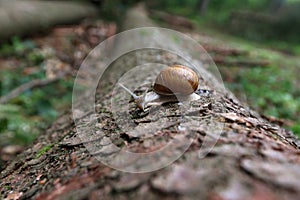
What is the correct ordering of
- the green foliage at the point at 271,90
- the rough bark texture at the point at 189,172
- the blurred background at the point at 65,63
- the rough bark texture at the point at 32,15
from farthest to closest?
the rough bark texture at the point at 32,15
the green foliage at the point at 271,90
the blurred background at the point at 65,63
the rough bark texture at the point at 189,172

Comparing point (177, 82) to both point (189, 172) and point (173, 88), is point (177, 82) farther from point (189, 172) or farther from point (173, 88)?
point (189, 172)

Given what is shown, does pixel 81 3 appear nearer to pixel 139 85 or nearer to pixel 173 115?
pixel 139 85

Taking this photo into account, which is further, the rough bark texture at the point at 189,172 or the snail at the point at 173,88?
the snail at the point at 173,88

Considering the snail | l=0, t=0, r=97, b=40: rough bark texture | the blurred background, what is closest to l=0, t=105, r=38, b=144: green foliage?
the blurred background

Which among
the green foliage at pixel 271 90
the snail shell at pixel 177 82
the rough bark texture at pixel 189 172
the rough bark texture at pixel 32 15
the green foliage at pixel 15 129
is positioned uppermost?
the rough bark texture at pixel 32 15

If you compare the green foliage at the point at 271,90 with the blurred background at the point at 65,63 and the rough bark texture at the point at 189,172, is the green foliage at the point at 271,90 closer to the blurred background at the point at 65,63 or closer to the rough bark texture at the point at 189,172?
the blurred background at the point at 65,63

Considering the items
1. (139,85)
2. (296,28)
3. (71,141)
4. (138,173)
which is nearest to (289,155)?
(138,173)

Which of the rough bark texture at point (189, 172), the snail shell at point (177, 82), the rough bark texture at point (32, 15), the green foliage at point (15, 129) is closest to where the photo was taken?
the rough bark texture at point (189, 172)

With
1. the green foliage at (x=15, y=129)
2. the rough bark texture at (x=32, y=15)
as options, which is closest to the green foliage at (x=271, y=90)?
the green foliage at (x=15, y=129)

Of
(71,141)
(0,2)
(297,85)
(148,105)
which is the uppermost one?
(0,2)
